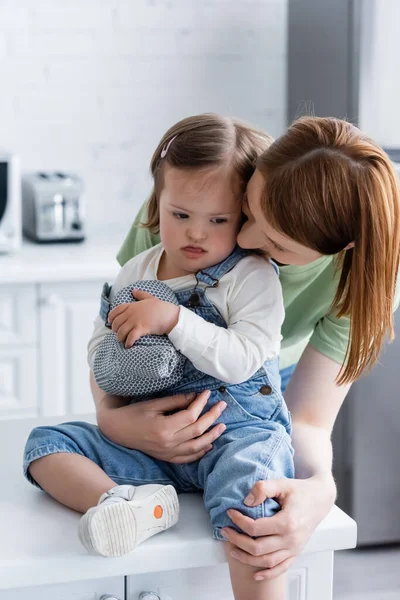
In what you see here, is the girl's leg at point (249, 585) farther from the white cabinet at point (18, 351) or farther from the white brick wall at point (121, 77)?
the white brick wall at point (121, 77)

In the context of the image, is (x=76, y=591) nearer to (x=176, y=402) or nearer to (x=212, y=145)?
(x=176, y=402)

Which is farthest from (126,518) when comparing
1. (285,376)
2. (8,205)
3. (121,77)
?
(121,77)

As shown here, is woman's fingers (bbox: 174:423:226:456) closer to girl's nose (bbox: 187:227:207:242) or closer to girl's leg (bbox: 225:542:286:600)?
girl's leg (bbox: 225:542:286:600)

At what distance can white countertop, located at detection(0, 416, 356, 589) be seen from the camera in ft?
3.38

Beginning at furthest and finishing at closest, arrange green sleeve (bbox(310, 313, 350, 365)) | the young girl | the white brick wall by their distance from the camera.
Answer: the white brick wall → green sleeve (bbox(310, 313, 350, 365)) → the young girl

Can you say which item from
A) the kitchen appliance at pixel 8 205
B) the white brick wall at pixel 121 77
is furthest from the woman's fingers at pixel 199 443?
the white brick wall at pixel 121 77

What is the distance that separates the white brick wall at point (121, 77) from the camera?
9.45 feet

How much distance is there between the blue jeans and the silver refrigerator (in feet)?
4.39

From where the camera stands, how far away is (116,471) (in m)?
1.18

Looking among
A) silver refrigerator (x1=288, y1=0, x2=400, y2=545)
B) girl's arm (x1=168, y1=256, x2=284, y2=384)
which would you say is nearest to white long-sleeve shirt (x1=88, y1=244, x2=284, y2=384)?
girl's arm (x1=168, y1=256, x2=284, y2=384)

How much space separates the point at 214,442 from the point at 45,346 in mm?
1446

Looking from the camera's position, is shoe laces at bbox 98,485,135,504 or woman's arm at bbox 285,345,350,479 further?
woman's arm at bbox 285,345,350,479

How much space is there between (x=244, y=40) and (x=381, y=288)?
2121 mm

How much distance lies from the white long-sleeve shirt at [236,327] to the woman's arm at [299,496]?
0.51ft
